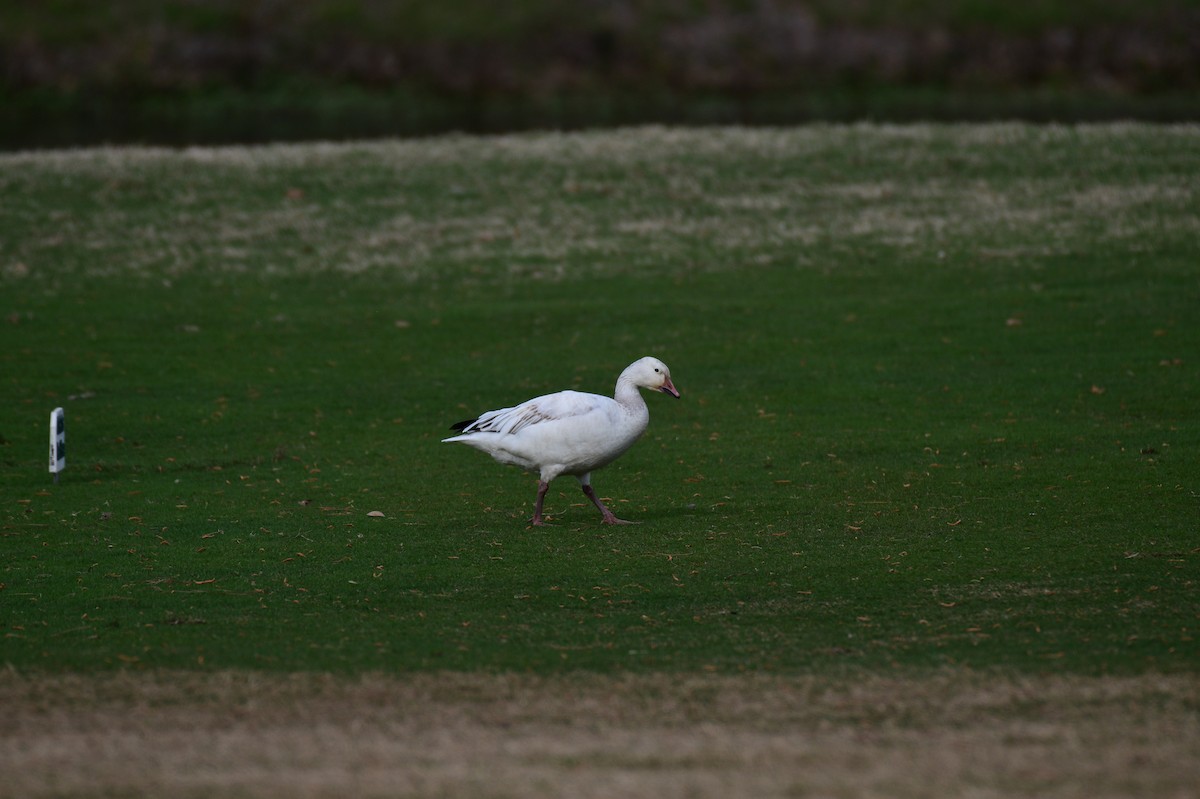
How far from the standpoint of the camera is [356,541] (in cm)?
1399

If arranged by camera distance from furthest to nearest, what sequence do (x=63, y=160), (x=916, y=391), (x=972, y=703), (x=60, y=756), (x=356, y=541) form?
(x=63, y=160) < (x=916, y=391) < (x=356, y=541) < (x=972, y=703) < (x=60, y=756)

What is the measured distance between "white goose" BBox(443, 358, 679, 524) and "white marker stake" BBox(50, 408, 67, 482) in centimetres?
504

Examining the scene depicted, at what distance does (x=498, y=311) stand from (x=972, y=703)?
65.1 ft

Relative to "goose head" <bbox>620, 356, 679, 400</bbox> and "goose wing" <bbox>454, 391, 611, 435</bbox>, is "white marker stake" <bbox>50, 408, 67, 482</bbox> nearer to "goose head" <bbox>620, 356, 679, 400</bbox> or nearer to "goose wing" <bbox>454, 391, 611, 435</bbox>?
"goose wing" <bbox>454, 391, 611, 435</bbox>

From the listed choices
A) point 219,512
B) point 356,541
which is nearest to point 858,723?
point 356,541

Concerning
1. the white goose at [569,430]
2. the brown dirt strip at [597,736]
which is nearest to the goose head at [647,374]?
the white goose at [569,430]

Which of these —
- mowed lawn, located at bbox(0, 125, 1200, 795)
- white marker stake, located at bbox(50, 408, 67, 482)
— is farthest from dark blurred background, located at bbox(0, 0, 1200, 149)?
white marker stake, located at bbox(50, 408, 67, 482)

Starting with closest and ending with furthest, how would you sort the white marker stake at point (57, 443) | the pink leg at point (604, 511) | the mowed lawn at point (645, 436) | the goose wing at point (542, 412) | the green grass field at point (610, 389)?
the mowed lawn at point (645, 436) < the green grass field at point (610, 389) < the goose wing at point (542, 412) < the pink leg at point (604, 511) < the white marker stake at point (57, 443)

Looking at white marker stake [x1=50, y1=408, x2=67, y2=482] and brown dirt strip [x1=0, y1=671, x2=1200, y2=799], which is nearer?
brown dirt strip [x1=0, y1=671, x2=1200, y2=799]

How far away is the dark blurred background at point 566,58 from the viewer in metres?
65.9

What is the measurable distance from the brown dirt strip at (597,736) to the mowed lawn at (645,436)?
54mm

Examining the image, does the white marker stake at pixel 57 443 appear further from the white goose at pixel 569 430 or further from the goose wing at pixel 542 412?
the goose wing at pixel 542 412

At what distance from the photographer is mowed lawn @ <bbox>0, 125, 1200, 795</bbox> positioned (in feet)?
31.6

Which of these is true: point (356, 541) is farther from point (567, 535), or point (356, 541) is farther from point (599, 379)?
point (599, 379)
